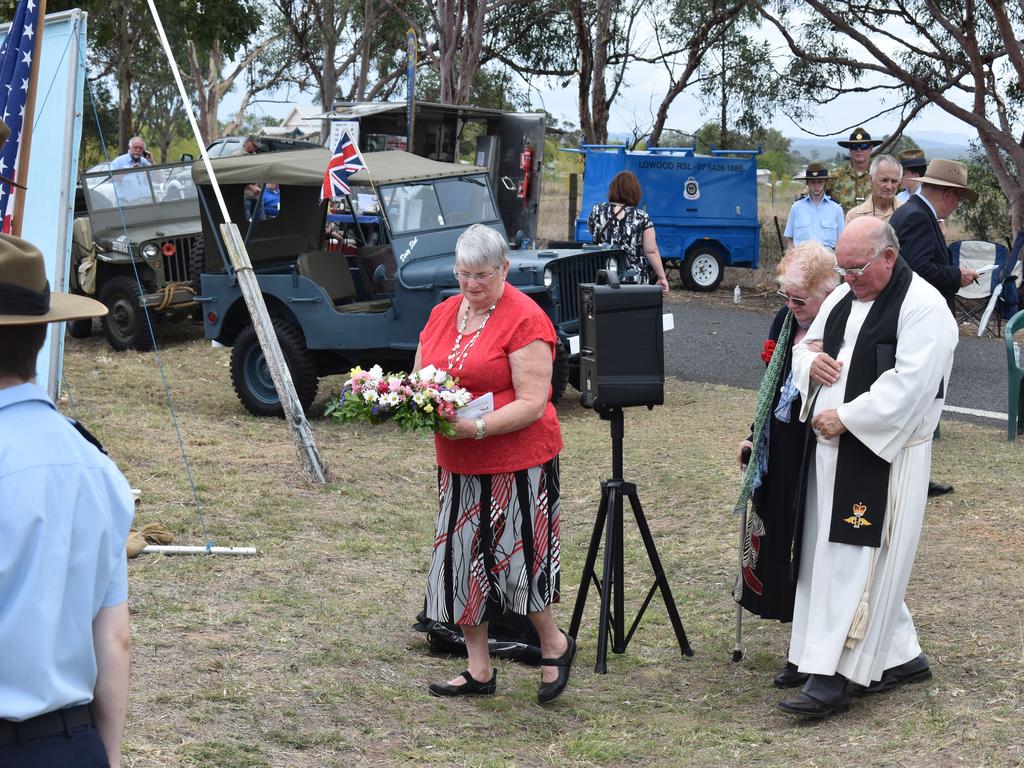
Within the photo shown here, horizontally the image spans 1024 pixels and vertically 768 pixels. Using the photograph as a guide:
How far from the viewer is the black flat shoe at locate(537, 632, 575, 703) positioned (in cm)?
486

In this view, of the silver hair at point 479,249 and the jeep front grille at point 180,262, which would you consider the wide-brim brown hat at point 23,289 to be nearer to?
the silver hair at point 479,249

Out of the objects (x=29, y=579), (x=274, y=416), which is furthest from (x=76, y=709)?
(x=274, y=416)

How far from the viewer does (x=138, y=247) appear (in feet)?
47.0

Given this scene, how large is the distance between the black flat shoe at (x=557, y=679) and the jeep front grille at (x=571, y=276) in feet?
19.6

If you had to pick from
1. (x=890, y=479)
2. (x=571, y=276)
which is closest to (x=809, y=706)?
(x=890, y=479)

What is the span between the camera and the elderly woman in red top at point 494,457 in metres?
4.54

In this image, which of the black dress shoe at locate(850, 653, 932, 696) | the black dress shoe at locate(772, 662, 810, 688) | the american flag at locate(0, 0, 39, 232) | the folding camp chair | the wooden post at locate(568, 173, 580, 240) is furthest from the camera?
the wooden post at locate(568, 173, 580, 240)

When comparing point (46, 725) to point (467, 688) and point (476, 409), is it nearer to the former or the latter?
point (476, 409)

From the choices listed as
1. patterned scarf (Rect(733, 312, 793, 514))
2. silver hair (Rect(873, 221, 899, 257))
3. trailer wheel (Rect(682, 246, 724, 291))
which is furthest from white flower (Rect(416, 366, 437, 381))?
trailer wheel (Rect(682, 246, 724, 291))

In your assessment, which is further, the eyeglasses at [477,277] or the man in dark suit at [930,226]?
the man in dark suit at [930,226]

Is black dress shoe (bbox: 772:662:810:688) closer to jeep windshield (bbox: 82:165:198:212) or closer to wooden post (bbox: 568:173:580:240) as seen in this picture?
jeep windshield (bbox: 82:165:198:212)

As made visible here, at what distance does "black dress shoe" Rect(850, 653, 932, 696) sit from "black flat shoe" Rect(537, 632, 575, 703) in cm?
106

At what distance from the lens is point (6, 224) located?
20.0 feet

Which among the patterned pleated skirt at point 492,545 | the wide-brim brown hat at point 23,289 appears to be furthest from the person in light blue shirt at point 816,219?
the wide-brim brown hat at point 23,289
